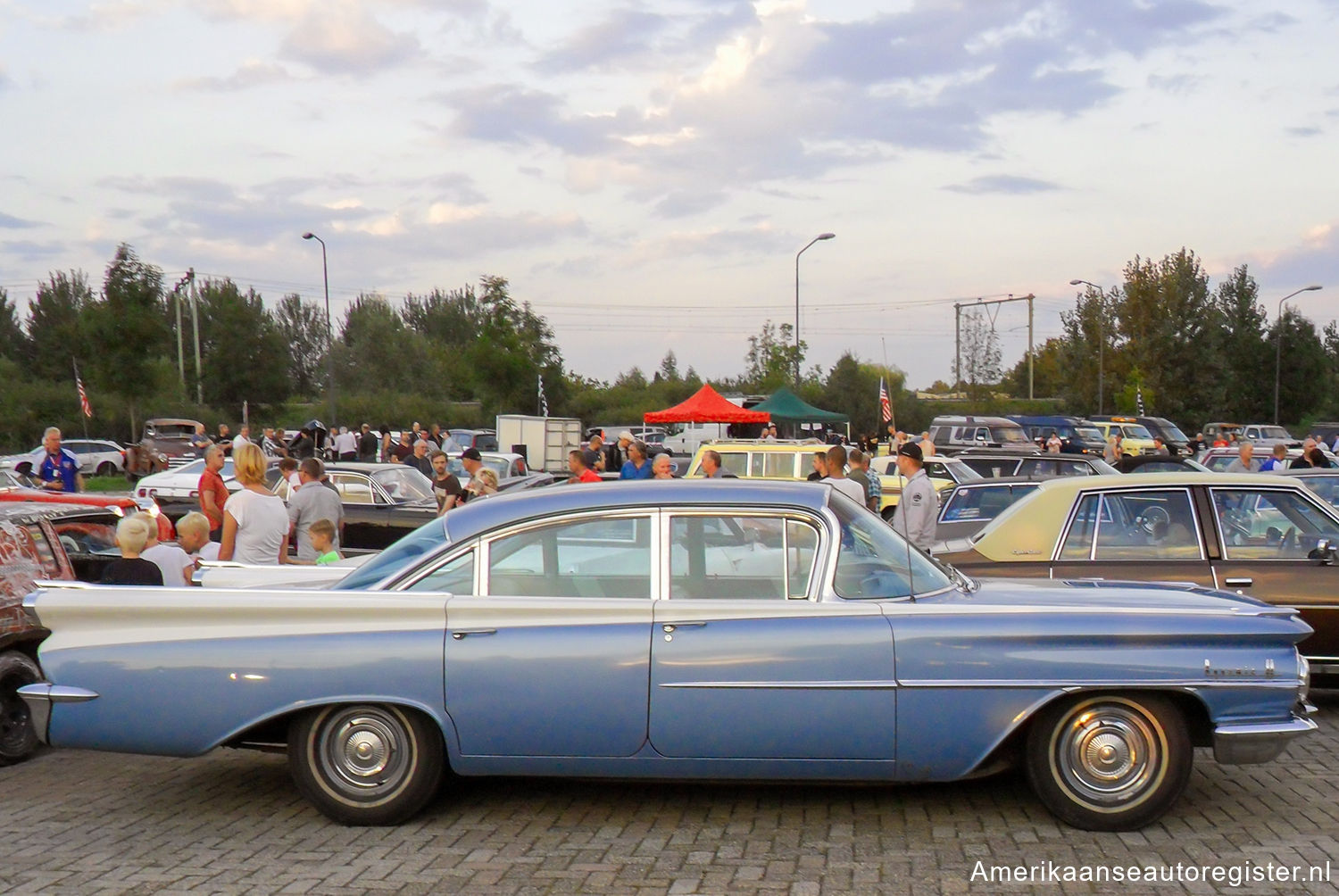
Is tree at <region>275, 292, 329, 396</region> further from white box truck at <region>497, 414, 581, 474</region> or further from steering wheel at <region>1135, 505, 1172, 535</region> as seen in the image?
steering wheel at <region>1135, 505, 1172, 535</region>

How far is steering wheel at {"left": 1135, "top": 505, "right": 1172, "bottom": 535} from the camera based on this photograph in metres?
7.54

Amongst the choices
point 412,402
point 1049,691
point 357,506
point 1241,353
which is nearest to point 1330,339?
point 1241,353

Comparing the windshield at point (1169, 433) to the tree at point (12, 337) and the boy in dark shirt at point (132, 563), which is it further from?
the tree at point (12, 337)

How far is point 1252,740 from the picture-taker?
5.05 m

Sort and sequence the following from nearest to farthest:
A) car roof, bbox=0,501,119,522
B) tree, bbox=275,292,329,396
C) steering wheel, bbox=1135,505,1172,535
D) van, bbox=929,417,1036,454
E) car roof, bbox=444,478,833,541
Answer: car roof, bbox=444,478,833,541
steering wheel, bbox=1135,505,1172,535
car roof, bbox=0,501,119,522
van, bbox=929,417,1036,454
tree, bbox=275,292,329,396

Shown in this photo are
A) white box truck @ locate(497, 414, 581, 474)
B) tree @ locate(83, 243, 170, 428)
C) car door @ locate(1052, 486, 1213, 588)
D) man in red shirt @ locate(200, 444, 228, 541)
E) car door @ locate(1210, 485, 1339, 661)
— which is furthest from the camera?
tree @ locate(83, 243, 170, 428)

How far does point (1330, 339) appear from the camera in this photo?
77.0m

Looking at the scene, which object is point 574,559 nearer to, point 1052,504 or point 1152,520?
point 1052,504

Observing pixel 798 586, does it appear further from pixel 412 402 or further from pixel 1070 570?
pixel 412 402

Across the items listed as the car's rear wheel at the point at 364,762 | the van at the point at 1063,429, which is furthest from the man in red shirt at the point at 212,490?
the van at the point at 1063,429

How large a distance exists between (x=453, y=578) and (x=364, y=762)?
877mm

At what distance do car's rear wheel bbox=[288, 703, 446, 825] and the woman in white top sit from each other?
367 cm

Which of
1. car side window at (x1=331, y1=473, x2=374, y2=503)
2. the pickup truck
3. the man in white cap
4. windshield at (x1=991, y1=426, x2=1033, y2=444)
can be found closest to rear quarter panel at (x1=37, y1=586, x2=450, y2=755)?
the pickup truck

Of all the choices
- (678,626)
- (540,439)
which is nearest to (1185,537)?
(678,626)
